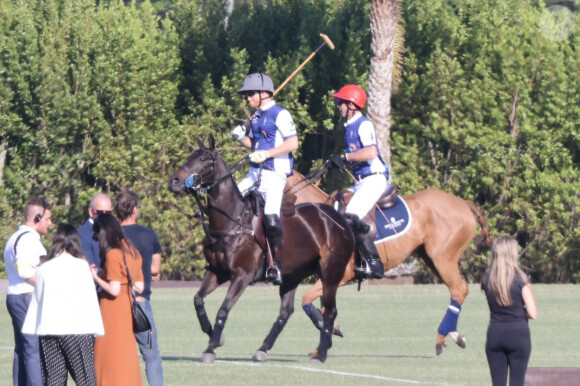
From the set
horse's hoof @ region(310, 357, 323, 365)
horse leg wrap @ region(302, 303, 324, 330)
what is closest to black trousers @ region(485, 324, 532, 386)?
horse's hoof @ region(310, 357, 323, 365)

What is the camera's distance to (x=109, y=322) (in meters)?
9.86

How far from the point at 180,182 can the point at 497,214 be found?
48.6ft

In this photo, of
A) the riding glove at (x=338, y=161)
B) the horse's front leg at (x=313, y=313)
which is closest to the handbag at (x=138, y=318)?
the horse's front leg at (x=313, y=313)

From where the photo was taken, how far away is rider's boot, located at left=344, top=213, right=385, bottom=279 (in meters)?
15.5

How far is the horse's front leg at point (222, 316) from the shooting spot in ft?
44.4

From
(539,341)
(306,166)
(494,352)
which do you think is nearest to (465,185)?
(306,166)

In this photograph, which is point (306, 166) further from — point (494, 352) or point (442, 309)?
point (494, 352)

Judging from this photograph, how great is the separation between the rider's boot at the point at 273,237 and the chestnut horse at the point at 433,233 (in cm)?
169

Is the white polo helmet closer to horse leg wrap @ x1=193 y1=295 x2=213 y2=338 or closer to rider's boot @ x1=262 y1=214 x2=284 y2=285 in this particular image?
rider's boot @ x1=262 y1=214 x2=284 y2=285

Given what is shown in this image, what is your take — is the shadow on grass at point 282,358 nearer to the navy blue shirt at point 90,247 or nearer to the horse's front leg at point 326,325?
the horse's front leg at point 326,325

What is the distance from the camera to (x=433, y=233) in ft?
55.4

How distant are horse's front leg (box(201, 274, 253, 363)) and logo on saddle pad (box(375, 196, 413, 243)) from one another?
285 centimetres

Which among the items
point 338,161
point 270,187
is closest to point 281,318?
point 270,187

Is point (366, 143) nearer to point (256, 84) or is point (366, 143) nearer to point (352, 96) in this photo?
point (352, 96)
